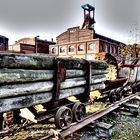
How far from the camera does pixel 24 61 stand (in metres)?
3.29

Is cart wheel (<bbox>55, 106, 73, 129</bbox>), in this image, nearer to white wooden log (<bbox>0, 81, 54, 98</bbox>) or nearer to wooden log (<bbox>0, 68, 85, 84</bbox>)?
white wooden log (<bbox>0, 81, 54, 98</bbox>)

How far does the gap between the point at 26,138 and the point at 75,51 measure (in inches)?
1594

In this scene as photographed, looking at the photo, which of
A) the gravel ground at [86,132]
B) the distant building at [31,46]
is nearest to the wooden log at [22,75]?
the gravel ground at [86,132]

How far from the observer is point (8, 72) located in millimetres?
3014

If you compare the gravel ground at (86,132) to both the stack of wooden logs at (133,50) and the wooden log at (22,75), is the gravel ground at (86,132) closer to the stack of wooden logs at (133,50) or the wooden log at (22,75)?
the wooden log at (22,75)

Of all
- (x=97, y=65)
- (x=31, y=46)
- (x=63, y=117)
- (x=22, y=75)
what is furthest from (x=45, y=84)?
(x=31, y=46)

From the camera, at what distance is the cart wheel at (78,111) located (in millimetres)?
4754

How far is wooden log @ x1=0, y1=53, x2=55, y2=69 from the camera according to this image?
294cm

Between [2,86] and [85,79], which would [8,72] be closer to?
[2,86]

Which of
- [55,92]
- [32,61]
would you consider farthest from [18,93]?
[55,92]

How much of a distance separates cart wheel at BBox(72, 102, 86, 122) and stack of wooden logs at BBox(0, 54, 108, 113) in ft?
1.16

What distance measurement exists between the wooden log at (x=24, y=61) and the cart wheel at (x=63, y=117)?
104 centimetres

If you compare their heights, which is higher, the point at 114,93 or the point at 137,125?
the point at 114,93

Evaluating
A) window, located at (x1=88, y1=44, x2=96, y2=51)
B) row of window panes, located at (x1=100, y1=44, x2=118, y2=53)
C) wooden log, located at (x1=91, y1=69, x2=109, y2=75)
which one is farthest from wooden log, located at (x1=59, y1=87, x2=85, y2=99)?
window, located at (x1=88, y1=44, x2=96, y2=51)
